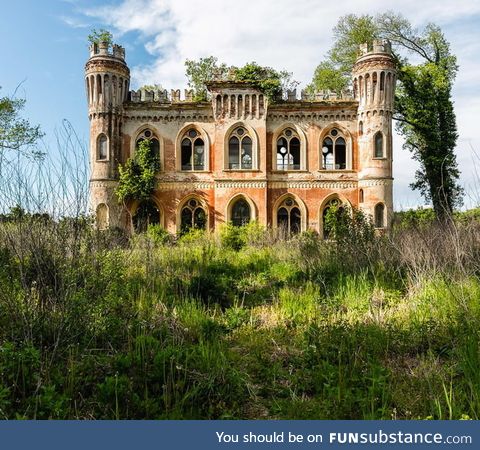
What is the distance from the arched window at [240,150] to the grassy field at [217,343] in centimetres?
1487

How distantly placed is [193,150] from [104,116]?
513cm

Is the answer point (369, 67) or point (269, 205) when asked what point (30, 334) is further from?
point (369, 67)

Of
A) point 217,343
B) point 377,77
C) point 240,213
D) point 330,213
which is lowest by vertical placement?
point 217,343

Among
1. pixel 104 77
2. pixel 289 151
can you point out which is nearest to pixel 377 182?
pixel 289 151

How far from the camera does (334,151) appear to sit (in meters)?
22.6

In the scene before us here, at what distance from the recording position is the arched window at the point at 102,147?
21844 mm

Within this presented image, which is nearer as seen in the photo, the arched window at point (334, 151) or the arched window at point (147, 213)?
the arched window at point (147, 213)

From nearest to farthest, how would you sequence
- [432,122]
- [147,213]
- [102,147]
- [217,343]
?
[217,343] < [102,147] < [147,213] < [432,122]

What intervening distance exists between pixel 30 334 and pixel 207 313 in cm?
272

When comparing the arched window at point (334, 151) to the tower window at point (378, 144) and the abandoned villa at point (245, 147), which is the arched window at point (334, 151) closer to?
the abandoned villa at point (245, 147)

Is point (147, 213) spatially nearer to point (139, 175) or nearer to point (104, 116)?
point (139, 175)

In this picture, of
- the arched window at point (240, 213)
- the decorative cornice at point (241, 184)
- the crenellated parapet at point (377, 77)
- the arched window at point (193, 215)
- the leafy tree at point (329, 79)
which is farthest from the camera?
the leafy tree at point (329, 79)

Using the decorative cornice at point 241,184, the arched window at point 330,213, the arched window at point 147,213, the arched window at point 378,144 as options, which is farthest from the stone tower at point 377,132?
the arched window at point 147,213
